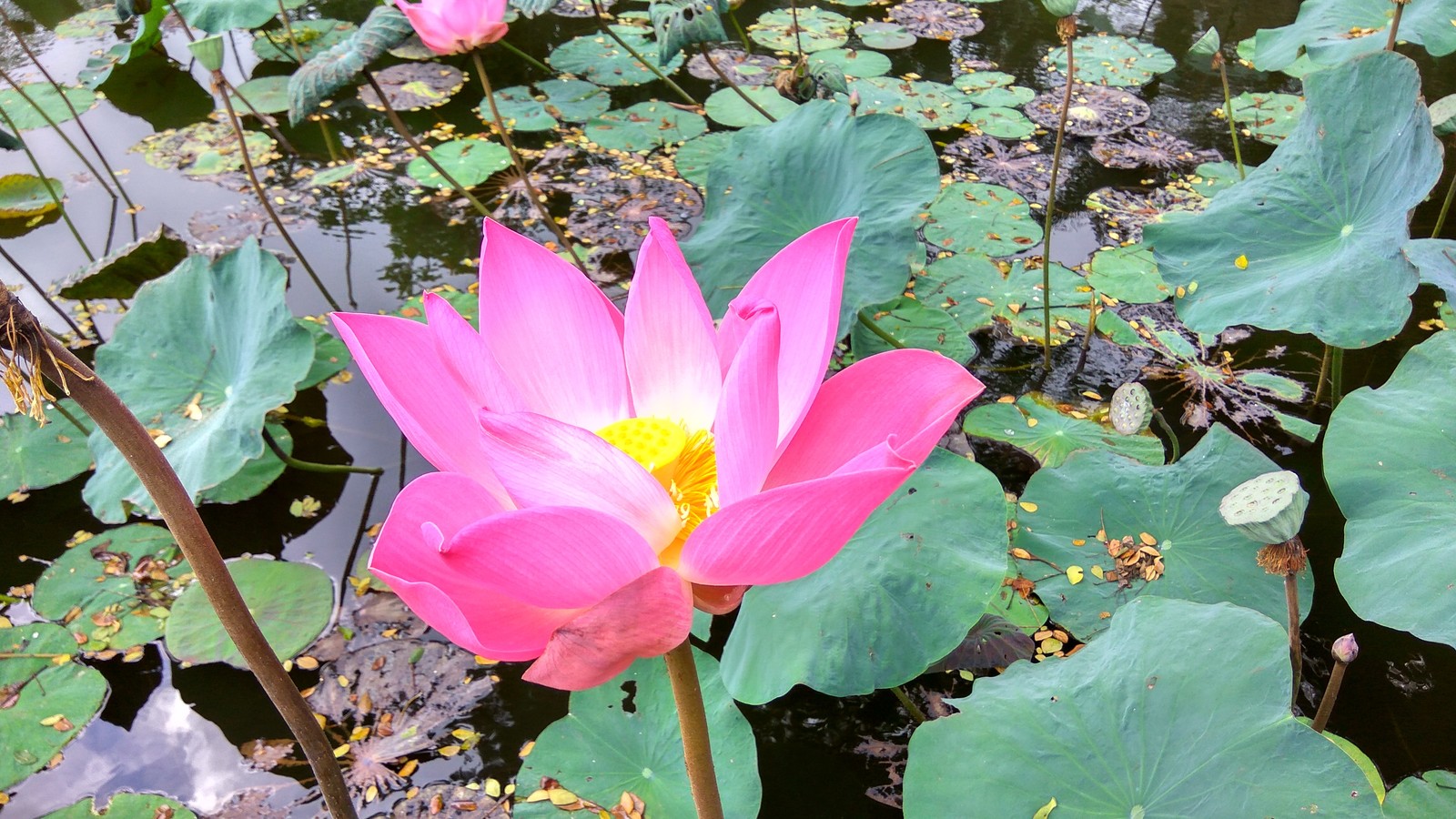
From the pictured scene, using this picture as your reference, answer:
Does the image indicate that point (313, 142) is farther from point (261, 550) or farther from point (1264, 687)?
point (1264, 687)

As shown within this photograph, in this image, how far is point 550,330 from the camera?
0.77m

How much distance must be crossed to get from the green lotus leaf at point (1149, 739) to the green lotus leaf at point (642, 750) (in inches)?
12.2

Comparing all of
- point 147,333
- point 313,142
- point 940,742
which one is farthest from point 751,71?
point 940,742

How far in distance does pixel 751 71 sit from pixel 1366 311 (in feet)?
8.88

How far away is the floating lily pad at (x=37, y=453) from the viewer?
6.60ft

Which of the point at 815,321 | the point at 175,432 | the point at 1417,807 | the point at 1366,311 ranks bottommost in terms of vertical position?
the point at 1417,807

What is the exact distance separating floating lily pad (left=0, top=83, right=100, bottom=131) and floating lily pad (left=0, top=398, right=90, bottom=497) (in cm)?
198

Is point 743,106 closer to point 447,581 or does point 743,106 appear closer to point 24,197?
point 24,197

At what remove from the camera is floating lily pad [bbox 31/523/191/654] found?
1.74 metres

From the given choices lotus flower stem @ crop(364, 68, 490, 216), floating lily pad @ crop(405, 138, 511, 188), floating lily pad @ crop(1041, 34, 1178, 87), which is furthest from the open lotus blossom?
floating lily pad @ crop(1041, 34, 1178, 87)

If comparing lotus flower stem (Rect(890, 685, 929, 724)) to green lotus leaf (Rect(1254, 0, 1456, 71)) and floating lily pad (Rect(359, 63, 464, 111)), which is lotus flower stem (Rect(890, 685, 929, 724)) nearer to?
green lotus leaf (Rect(1254, 0, 1456, 71))

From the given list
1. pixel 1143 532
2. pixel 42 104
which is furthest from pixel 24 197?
pixel 1143 532

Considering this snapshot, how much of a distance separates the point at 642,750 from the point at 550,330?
808 mm

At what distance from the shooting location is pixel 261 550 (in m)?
1.92
